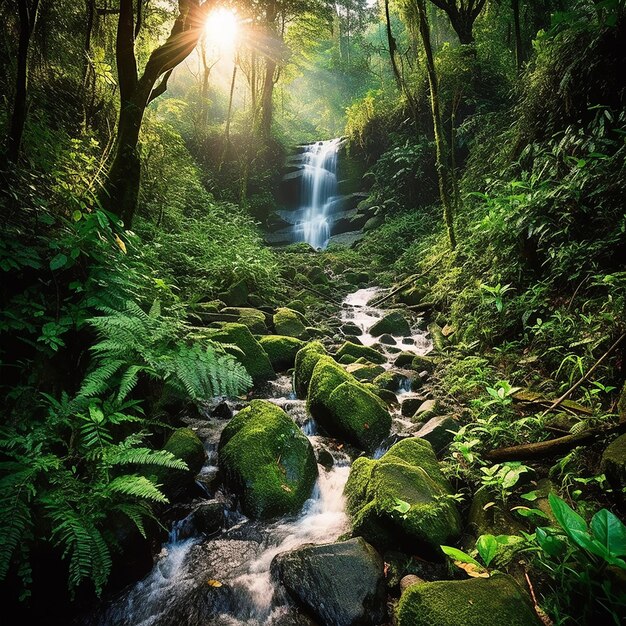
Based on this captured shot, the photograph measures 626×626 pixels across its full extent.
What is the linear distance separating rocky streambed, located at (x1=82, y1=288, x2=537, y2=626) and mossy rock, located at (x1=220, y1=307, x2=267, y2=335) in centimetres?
204

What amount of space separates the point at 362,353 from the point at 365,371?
801mm

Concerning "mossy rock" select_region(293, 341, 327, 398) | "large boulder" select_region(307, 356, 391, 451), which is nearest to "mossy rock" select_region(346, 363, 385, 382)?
"mossy rock" select_region(293, 341, 327, 398)

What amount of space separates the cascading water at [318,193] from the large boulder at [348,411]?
1330 centimetres

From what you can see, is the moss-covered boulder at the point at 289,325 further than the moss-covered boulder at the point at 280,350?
Yes

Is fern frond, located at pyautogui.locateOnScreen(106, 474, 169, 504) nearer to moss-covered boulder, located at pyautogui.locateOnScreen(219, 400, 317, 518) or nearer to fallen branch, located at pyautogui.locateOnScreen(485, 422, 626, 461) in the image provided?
moss-covered boulder, located at pyautogui.locateOnScreen(219, 400, 317, 518)

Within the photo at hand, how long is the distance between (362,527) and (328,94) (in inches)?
1510

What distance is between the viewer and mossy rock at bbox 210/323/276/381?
17.7 feet

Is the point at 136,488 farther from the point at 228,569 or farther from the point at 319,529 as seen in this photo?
the point at 319,529

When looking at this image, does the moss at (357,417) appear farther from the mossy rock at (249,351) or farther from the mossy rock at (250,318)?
the mossy rock at (250,318)

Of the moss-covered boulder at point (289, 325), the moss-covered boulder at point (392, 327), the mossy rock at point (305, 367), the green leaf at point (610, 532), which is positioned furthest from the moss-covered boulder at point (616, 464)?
the moss-covered boulder at point (392, 327)

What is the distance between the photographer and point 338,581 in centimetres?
234

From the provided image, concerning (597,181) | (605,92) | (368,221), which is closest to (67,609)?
(597,181)

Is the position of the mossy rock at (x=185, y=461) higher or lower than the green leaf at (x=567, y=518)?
lower

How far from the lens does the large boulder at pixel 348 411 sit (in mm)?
4074
